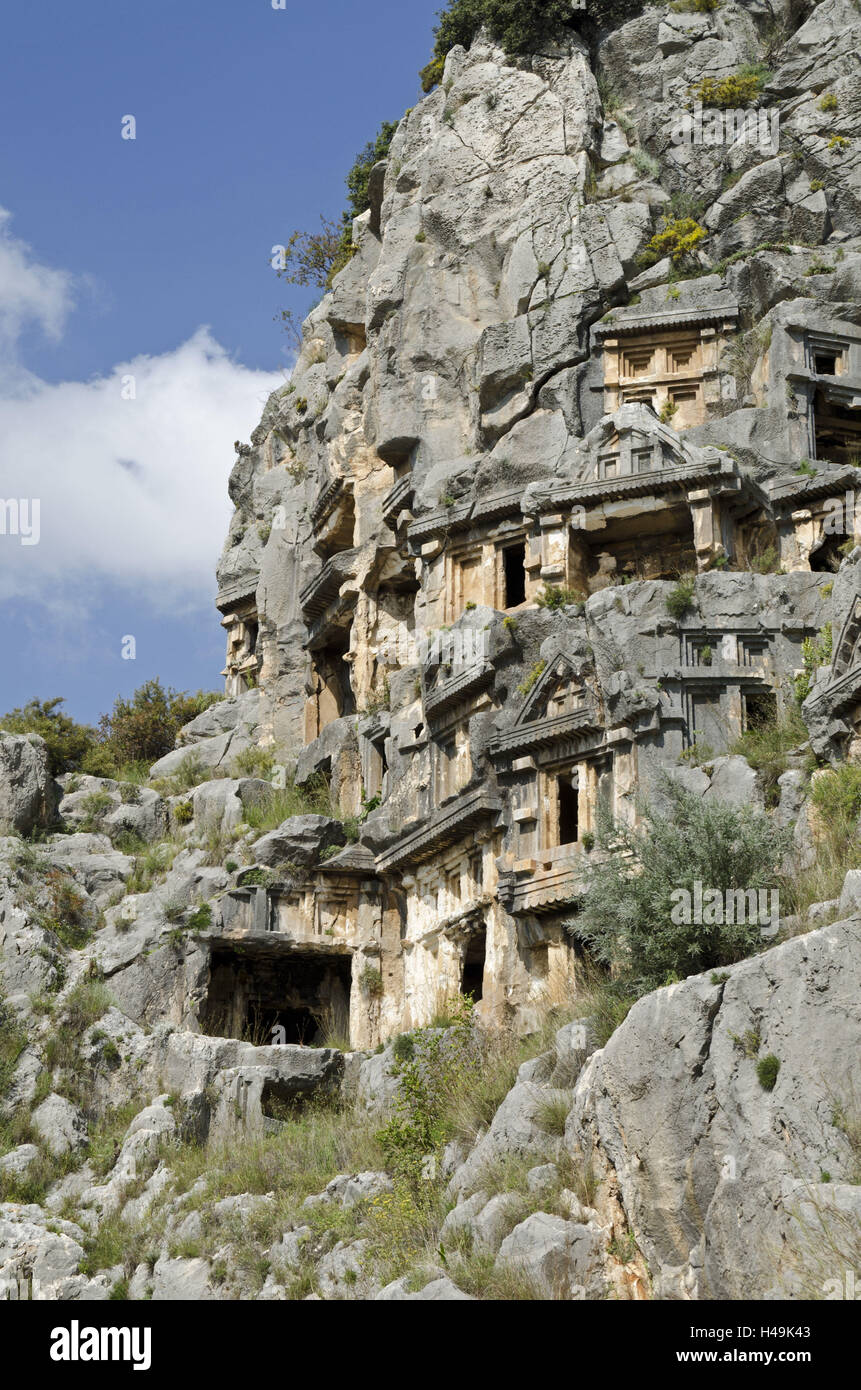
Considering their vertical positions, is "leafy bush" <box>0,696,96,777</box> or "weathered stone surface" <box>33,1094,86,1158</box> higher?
"leafy bush" <box>0,696,96,777</box>

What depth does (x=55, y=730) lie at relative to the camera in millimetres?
46719

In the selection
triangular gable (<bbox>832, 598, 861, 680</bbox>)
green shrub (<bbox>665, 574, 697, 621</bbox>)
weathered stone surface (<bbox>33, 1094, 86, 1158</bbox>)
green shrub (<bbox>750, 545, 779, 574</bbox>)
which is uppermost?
green shrub (<bbox>750, 545, 779, 574</bbox>)

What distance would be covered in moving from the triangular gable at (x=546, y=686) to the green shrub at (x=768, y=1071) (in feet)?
54.5

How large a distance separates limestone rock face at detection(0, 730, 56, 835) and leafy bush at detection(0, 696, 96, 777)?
5.85 meters

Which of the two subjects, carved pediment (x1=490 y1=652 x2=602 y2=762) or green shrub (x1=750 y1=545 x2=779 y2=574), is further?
green shrub (x1=750 y1=545 x2=779 y2=574)

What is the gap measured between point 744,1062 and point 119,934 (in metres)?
20.9

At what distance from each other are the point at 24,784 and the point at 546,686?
1287 cm

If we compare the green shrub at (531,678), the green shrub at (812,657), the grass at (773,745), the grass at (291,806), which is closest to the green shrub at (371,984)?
the grass at (291,806)

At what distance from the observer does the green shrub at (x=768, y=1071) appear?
47.9 ft

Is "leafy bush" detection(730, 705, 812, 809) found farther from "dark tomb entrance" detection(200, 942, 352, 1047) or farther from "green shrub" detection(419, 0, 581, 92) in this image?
"green shrub" detection(419, 0, 581, 92)

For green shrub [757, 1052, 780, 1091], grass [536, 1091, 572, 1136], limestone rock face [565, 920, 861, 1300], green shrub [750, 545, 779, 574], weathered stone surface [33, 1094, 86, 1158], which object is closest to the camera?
limestone rock face [565, 920, 861, 1300]

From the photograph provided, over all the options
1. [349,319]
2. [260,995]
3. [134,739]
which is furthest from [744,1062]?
[134,739]

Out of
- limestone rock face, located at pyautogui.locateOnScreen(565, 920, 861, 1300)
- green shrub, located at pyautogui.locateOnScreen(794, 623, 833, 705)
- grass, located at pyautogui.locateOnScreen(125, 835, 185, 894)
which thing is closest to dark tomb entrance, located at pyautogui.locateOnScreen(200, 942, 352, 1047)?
grass, located at pyautogui.locateOnScreen(125, 835, 185, 894)

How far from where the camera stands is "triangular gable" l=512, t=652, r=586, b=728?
102ft
